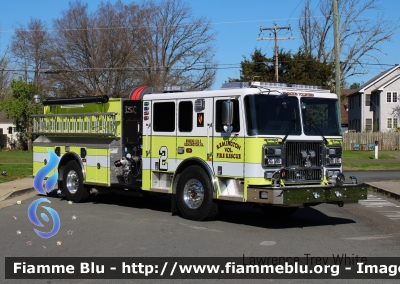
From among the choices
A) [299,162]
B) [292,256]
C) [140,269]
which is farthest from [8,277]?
[299,162]

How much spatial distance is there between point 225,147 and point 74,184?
559cm

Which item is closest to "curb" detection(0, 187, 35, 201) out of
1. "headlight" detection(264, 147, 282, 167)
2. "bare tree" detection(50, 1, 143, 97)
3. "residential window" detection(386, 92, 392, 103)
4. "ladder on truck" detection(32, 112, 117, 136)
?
"ladder on truck" detection(32, 112, 117, 136)

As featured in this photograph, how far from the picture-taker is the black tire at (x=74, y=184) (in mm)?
15172

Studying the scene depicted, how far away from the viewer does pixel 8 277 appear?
7.64 metres

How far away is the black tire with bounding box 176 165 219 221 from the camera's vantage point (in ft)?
38.6

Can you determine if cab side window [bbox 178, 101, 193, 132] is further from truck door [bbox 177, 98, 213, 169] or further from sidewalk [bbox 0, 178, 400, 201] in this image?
sidewalk [bbox 0, 178, 400, 201]

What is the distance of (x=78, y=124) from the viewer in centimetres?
1526

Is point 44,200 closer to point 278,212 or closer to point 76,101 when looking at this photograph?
point 76,101

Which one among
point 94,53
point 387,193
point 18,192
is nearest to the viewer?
point 18,192

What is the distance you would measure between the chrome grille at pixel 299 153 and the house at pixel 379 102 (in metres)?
47.0

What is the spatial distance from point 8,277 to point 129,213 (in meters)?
5.94

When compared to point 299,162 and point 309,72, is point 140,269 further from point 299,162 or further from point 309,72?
point 309,72

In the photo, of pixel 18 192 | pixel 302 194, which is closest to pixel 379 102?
pixel 18 192

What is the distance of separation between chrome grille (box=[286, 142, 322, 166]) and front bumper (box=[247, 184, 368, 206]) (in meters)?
0.50
